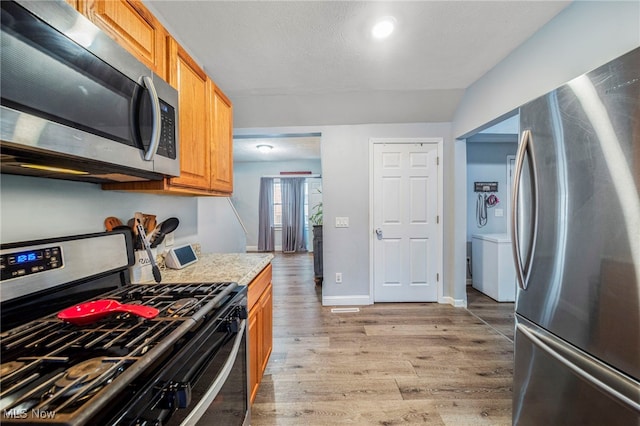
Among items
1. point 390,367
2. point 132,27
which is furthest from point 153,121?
point 390,367

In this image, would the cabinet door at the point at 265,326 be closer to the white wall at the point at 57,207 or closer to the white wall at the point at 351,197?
the white wall at the point at 57,207

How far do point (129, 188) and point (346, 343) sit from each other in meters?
2.04

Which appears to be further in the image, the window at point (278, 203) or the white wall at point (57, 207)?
the window at point (278, 203)

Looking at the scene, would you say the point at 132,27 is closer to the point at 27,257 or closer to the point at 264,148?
the point at 27,257

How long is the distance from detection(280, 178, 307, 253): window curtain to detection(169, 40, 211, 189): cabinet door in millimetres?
4938

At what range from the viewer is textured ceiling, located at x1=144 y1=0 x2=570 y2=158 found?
1539mm

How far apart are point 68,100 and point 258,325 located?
1374 millimetres

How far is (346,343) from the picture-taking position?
2.21m

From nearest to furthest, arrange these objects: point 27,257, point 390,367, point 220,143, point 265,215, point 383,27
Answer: point 27,257 < point 383,27 < point 220,143 < point 390,367 < point 265,215

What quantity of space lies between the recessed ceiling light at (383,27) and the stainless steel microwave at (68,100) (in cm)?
147

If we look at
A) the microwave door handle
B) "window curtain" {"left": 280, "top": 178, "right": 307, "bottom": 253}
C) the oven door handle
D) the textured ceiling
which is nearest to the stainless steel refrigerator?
the textured ceiling

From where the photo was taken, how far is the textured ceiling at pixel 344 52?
154 cm

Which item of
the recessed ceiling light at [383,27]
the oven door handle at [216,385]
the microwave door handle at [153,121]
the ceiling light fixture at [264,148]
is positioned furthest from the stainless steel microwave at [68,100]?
the ceiling light fixture at [264,148]

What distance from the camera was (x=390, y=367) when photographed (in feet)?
6.15
